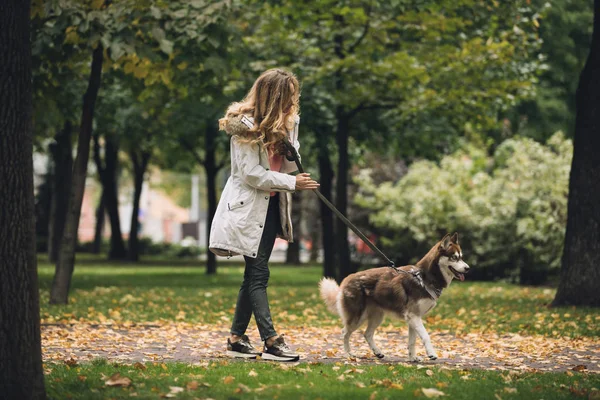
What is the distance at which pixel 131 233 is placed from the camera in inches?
1437

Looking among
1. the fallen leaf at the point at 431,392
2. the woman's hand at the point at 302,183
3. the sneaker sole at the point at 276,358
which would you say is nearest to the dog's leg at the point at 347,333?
the sneaker sole at the point at 276,358

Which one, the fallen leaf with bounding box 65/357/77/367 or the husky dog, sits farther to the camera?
the husky dog

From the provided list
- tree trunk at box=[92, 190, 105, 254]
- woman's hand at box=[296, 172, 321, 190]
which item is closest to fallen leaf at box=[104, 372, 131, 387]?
woman's hand at box=[296, 172, 321, 190]

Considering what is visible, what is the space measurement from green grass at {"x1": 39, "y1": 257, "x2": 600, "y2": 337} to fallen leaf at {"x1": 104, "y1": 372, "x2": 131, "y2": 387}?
5.78 meters

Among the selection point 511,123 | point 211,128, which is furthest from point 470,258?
point 211,128

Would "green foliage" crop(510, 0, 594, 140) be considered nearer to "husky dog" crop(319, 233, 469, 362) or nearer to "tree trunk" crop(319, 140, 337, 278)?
"tree trunk" crop(319, 140, 337, 278)

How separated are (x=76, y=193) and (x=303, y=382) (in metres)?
8.44

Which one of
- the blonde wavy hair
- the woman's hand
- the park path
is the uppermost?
the blonde wavy hair

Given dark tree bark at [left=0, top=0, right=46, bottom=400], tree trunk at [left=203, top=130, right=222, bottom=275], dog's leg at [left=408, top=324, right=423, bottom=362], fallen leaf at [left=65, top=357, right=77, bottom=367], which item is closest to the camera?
dark tree bark at [left=0, top=0, right=46, bottom=400]

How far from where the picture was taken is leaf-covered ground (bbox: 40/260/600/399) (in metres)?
6.47

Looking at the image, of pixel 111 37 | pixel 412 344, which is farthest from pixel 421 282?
pixel 111 37

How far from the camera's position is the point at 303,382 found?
6.44m

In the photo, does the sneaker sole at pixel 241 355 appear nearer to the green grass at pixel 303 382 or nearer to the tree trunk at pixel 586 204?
the green grass at pixel 303 382

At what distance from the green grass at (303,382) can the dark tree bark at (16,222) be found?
1.20 feet
